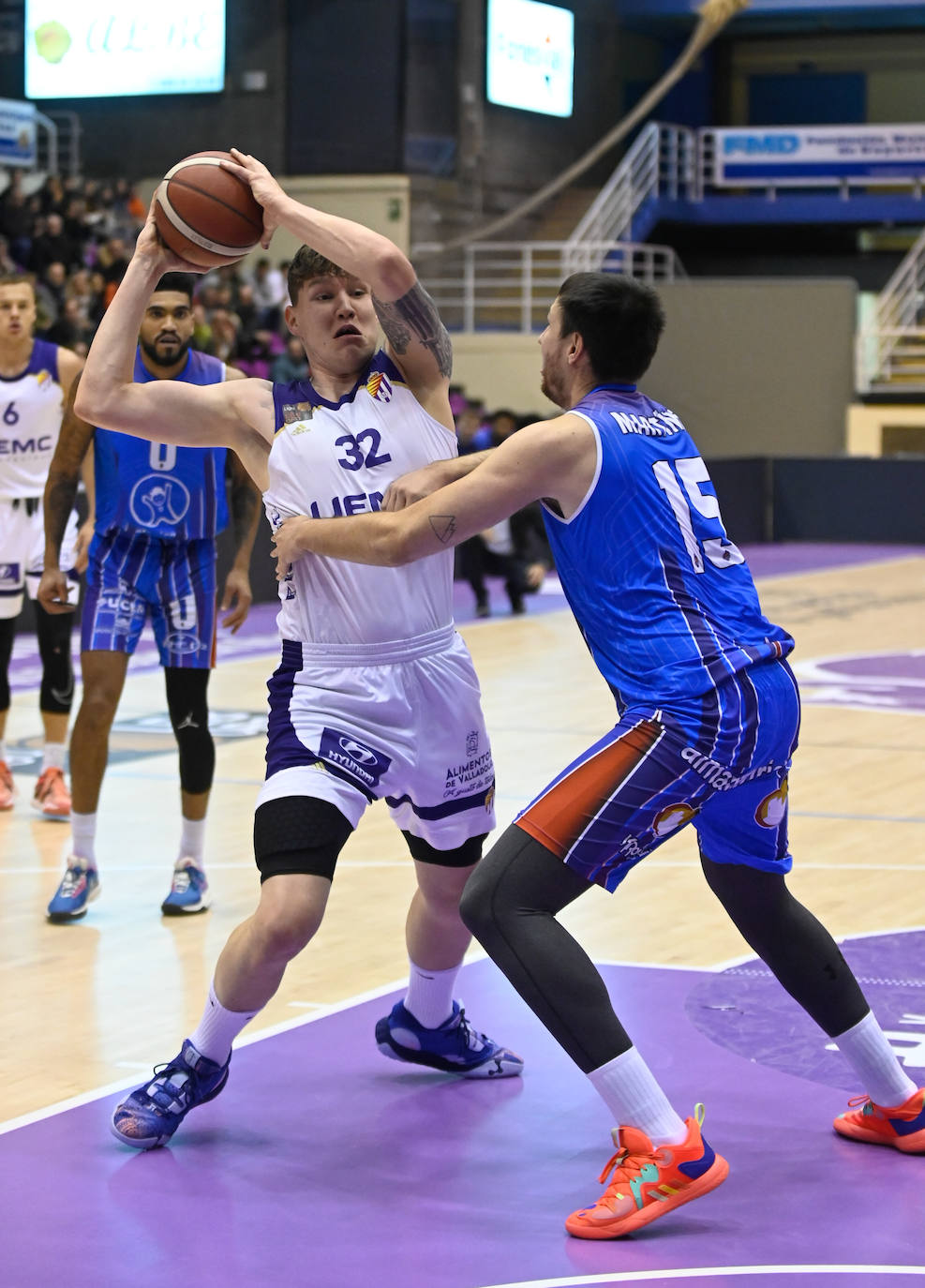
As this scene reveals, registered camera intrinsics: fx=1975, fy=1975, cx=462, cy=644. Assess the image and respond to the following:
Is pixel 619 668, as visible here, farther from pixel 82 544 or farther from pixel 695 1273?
pixel 82 544

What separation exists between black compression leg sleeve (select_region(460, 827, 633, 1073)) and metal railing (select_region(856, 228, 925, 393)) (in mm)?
21381

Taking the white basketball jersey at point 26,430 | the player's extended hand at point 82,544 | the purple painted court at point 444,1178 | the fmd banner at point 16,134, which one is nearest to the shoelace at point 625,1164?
the purple painted court at point 444,1178

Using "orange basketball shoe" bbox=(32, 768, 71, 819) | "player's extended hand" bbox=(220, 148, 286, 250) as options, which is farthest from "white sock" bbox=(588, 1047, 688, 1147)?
"orange basketball shoe" bbox=(32, 768, 71, 819)

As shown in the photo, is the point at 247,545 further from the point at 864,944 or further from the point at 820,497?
the point at 820,497

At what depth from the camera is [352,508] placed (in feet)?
13.6

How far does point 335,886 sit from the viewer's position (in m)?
6.41

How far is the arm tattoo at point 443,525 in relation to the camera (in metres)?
3.67

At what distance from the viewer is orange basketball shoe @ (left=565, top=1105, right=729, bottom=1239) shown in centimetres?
355

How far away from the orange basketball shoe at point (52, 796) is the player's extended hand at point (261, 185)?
3725 millimetres

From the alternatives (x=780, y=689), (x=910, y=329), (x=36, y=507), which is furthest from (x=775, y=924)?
(x=910, y=329)

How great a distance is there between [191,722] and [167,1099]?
2.19 meters

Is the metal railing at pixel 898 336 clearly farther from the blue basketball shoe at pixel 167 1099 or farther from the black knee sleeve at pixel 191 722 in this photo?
the blue basketball shoe at pixel 167 1099

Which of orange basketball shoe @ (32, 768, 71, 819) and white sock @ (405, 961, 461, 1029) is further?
orange basketball shoe @ (32, 768, 71, 819)

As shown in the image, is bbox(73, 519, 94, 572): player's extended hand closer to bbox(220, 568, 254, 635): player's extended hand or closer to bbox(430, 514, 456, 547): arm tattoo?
bbox(220, 568, 254, 635): player's extended hand
